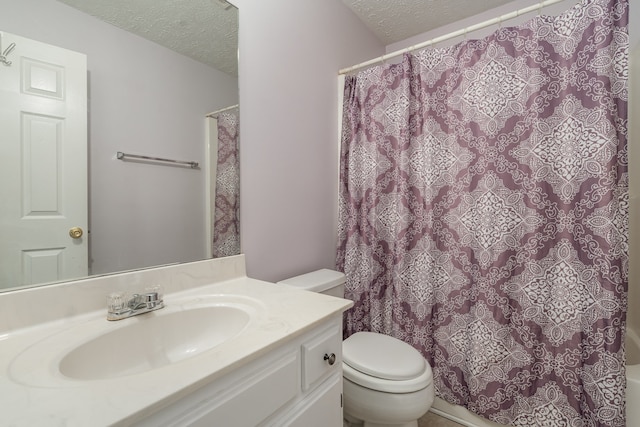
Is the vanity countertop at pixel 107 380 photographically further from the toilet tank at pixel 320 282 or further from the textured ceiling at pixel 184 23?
the textured ceiling at pixel 184 23

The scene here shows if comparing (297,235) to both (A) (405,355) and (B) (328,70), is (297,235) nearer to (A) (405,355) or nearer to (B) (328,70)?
(A) (405,355)

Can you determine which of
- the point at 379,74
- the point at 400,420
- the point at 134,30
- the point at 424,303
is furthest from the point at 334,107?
the point at 400,420

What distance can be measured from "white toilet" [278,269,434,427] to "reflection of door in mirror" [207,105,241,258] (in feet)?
2.37

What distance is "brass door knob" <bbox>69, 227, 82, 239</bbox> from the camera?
831 millimetres

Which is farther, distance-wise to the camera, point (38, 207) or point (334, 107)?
point (334, 107)

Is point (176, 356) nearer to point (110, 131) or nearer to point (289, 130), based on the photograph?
point (110, 131)

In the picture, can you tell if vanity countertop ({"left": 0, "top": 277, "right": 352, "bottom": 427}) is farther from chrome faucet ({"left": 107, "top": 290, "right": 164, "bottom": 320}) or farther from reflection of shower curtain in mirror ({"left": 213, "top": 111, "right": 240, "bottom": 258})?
reflection of shower curtain in mirror ({"left": 213, "top": 111, "right": 240, "bottom": 258})

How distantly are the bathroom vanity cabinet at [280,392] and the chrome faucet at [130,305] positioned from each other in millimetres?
429

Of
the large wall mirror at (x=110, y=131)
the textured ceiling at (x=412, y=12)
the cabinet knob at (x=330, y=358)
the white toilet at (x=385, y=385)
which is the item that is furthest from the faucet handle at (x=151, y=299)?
the textured ceiling at (x=412, y=12)

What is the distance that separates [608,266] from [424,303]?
745 millimetres

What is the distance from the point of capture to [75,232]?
84cm

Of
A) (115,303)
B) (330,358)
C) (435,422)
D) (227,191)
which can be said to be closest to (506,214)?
(330,358)

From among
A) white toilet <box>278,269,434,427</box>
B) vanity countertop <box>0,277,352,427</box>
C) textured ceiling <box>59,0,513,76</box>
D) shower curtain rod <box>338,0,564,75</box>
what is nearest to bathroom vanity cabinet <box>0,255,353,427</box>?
vanity countertop <box>0,277,352,427</box>

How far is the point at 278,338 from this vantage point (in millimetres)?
678
